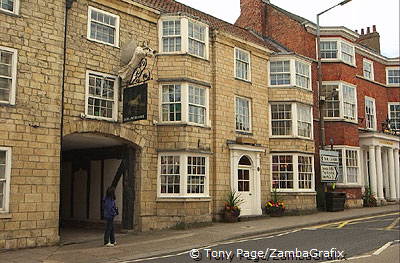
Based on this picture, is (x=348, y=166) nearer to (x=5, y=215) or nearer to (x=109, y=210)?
(x=109, y=210)

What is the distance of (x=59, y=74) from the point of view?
1338cm

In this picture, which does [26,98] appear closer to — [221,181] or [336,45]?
[221,181]

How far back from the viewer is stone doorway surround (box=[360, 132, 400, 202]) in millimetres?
26344

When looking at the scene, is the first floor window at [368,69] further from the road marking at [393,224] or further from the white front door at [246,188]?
the white front door at [246,188]

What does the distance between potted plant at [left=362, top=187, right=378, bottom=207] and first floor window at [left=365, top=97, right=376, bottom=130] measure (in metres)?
4.91

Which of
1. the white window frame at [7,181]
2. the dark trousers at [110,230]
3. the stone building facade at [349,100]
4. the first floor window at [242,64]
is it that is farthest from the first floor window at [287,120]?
the white window frame at [7,181]

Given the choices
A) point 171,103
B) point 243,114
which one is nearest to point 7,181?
point 171,103

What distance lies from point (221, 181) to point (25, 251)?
876 cm

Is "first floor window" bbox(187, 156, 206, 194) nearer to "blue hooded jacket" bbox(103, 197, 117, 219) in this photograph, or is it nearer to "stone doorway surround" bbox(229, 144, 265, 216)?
"stone doorway surround" bbox(229, 144, 265, 216)

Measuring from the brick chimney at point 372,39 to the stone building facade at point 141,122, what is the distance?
12.0 m

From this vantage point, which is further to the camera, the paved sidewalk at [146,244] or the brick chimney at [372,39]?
the brick chimney at [372,39]

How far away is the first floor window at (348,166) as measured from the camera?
79.6 feet

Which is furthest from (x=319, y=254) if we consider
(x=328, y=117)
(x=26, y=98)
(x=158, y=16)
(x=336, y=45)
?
(x=336, y=45)

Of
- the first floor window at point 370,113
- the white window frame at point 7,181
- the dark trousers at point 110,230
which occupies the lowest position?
the dark trousers at point 110,230
